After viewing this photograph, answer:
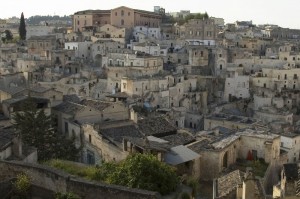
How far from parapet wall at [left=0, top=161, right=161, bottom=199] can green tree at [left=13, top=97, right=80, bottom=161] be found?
7471 millimetres

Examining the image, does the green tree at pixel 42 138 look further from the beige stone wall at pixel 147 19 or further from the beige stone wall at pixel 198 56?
the beige stone wall at pixel 147 19

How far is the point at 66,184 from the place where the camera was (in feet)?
44.1

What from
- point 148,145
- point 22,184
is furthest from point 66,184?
point 148,145

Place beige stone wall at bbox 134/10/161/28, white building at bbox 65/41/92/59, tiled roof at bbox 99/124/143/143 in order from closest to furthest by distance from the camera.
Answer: tiled roof at bbox 99/124/143/143 → white building at bbox 65/41/92/59 → beige stone wall at bbox 134/10/161/28

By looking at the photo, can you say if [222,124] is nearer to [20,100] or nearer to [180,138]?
[180,138]

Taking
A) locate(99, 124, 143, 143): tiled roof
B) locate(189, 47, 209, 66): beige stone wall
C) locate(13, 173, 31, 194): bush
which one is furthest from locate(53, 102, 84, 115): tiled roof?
locate(189, 47, 209, 66): beige stone wall

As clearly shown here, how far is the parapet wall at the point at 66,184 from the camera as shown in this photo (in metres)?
12.8

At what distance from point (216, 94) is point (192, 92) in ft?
13.4

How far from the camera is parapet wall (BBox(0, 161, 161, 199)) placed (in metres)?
12.8

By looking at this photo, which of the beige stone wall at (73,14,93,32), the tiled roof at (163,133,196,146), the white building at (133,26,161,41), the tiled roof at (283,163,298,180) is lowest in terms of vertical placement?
the tiled roof at (283,163,298,180)

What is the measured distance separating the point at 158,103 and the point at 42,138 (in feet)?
67.5

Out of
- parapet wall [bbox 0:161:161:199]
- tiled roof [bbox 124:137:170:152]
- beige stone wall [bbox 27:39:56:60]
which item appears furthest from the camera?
beige stone wall [bbox 27:39:56:60]

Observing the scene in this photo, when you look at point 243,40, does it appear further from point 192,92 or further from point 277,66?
point 192,92

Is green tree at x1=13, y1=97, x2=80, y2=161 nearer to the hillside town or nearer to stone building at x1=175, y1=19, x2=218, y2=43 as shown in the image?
the hillside town
